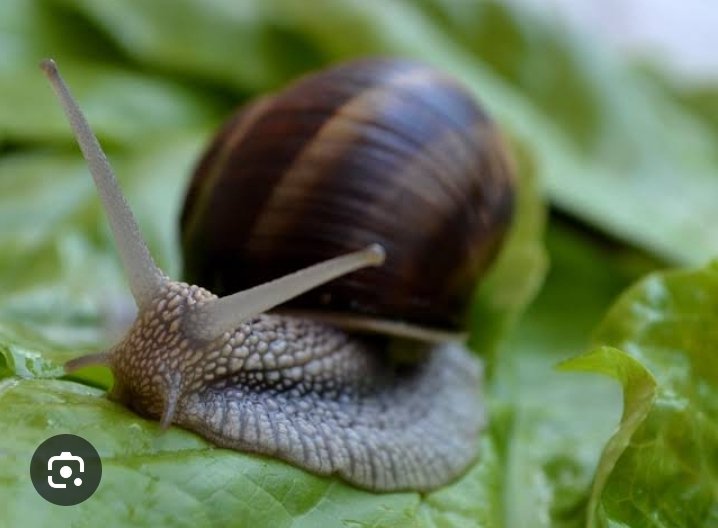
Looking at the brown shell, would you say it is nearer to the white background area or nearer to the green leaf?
the green leaf

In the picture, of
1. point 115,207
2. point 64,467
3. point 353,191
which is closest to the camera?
point 64,467

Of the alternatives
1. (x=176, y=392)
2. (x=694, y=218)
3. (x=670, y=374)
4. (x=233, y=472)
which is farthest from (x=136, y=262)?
(x=694, y=218)

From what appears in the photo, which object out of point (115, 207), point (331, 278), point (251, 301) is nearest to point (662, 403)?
point (331, 278)

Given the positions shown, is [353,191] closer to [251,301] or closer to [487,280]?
[251,301]

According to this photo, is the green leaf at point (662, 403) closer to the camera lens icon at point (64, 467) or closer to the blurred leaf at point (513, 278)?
the blurred leaf at point (513, 278)

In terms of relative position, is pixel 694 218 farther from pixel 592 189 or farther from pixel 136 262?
pixel 136 262

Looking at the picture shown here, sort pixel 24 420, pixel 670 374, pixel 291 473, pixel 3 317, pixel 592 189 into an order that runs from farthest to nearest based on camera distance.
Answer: pixel 592 189 → pixel 3 317 → pixel 670 374 → pixel 291 473 → pixel 24 420
